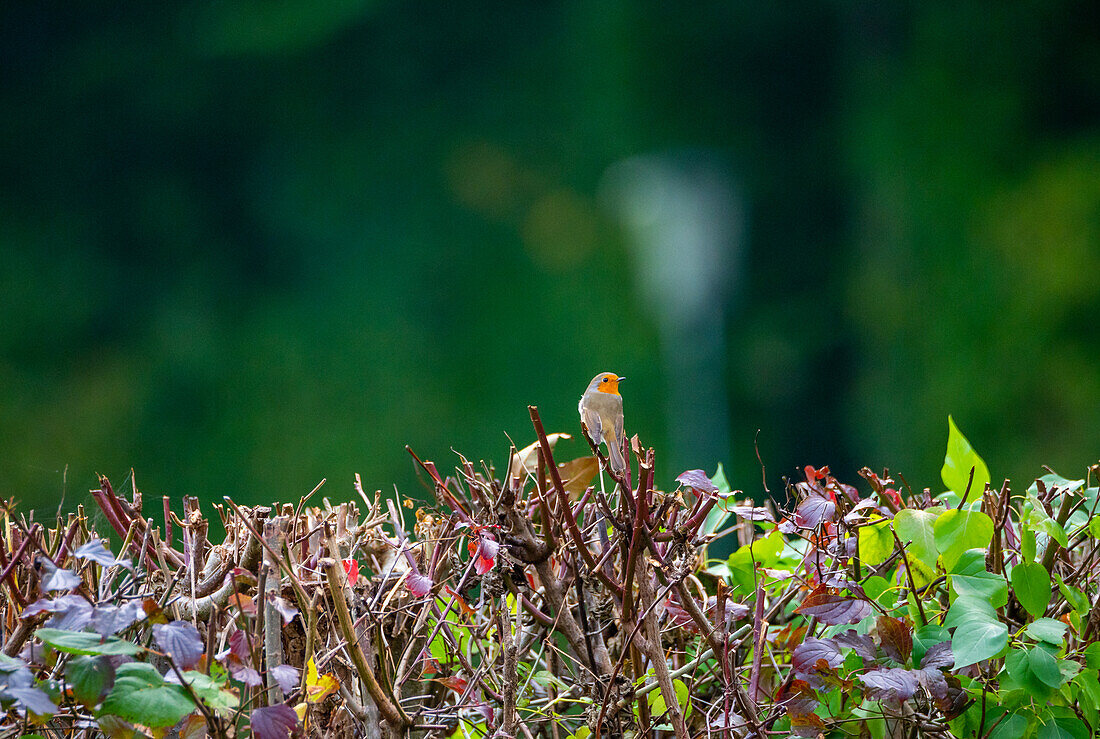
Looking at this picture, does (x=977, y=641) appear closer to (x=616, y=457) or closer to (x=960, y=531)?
(x=960, y=531)

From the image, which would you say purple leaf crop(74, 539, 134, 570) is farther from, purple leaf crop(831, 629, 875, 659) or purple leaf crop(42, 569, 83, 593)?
purple leaf crop(831, 629, 875, 659)

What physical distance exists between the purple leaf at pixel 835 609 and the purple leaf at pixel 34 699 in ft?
1.62

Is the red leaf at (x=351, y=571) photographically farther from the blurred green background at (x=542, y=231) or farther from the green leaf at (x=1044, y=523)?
the blurred green background at (x=542, y=231)

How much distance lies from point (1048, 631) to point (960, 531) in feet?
0.29

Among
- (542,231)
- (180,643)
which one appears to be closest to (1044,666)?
(180,643)

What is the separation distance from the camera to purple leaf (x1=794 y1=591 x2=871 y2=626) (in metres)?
0.63

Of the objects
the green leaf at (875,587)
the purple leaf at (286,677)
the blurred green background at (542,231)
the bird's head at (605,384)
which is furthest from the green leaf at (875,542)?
the blurred green background at (542,231)

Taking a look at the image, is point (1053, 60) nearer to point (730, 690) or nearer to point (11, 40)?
point (730, 690)

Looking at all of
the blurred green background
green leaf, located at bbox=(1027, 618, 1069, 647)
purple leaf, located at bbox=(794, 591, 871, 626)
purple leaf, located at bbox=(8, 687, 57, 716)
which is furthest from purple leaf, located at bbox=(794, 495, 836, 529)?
the blurred green background

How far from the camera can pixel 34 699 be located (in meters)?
0.48

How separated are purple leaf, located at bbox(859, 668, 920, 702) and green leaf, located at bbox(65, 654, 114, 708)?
49 centimetres

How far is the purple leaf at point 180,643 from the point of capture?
476mm

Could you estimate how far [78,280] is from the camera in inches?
118

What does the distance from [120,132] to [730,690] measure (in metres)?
3.13
